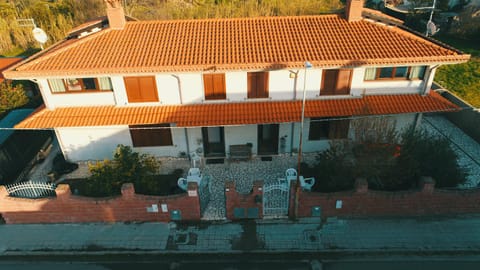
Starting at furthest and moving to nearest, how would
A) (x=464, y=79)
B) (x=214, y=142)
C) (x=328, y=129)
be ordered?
(x=464, y=79)
(x=214, y=142)
(x=328, y=129)

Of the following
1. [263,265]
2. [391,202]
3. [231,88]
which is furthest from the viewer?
[231,88]

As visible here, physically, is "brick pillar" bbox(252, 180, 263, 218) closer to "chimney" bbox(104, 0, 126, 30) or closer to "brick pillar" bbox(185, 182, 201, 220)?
"brick pillar" bbox(185, 182, 201, 220)

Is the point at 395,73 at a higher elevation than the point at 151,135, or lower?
higher

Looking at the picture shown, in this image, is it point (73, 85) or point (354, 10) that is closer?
point (73, 85)

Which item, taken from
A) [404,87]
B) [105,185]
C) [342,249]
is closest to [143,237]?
[105,185]

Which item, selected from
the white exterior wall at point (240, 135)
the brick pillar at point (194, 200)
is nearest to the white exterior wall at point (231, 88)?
the white exterior wall at point (240, 135)

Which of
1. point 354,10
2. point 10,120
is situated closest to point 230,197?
point 354,10

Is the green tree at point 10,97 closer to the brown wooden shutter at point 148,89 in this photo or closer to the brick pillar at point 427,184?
the brown wooden shutter at point 148,89

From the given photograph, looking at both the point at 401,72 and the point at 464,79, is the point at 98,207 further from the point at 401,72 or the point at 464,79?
the point at 464,79
